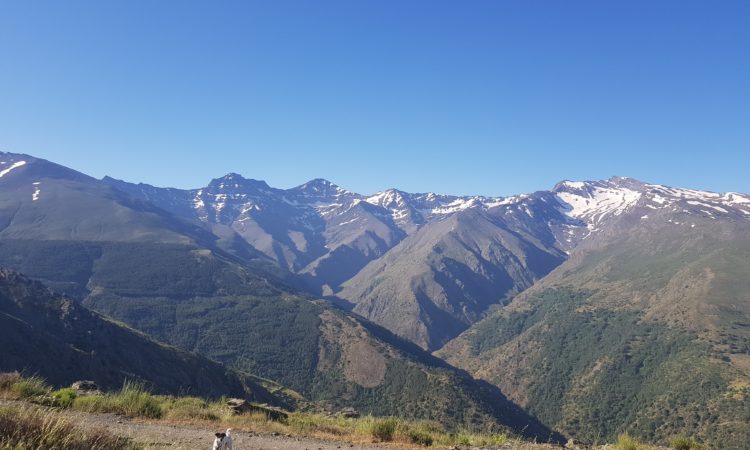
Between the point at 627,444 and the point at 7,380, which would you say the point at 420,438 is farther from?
the point at 7,380

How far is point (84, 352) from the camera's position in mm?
86625

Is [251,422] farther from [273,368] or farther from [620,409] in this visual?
[620,409]

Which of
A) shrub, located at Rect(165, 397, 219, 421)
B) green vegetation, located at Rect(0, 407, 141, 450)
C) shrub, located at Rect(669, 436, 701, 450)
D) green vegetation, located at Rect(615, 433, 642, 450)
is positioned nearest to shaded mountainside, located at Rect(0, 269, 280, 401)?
shrub, located at Rect(165, 397, 219, 421)

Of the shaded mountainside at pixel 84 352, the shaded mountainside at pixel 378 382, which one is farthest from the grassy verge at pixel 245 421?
the shaded mountainside at pixel 378 382

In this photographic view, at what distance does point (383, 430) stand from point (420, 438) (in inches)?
48.8

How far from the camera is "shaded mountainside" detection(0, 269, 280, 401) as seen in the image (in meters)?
78.6

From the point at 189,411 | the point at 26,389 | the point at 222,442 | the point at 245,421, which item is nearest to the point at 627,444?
the point at 222,442

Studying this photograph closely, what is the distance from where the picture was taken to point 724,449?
409 ft

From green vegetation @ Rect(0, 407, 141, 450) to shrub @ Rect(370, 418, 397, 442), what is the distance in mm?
9104

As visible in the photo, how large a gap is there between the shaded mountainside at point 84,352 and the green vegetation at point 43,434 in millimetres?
78468

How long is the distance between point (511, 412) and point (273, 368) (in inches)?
3608

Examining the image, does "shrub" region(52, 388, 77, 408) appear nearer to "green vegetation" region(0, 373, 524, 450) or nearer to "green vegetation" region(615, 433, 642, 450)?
"green vegetation" region(0, 373, 524, 450)

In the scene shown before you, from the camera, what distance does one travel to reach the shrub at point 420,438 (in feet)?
50.0

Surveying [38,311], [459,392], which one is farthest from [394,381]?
[38,311]
